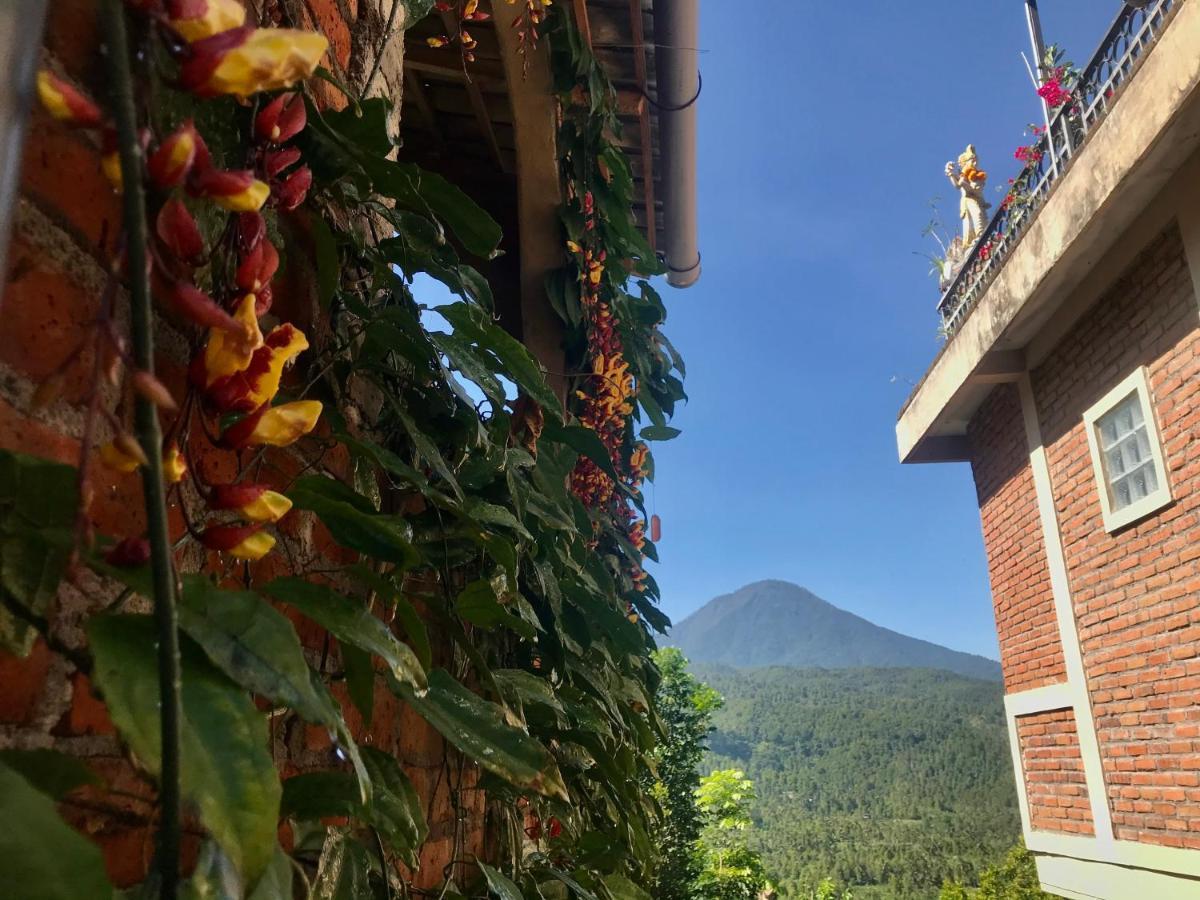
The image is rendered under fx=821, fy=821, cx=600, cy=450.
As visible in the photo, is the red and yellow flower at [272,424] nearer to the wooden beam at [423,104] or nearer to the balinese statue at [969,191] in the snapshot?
the wooden beam at [423,104]

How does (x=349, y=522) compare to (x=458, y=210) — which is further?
(x=458, y=210)

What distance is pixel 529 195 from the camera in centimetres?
218

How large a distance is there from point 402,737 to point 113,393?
0.60m

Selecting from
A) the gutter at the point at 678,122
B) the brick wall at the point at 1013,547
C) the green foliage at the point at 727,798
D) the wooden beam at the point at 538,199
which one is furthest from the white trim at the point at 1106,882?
the wooden beam at the point at 538,199

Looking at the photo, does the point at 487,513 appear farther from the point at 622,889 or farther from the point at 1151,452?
the point at 1151,452

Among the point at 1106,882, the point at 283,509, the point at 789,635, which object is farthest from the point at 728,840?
the point at 789,635

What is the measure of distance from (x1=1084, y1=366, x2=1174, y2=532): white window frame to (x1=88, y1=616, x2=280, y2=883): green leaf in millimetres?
4740

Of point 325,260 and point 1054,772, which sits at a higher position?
point 325,260

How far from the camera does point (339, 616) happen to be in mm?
413

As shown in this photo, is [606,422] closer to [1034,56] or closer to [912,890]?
[1034,56]

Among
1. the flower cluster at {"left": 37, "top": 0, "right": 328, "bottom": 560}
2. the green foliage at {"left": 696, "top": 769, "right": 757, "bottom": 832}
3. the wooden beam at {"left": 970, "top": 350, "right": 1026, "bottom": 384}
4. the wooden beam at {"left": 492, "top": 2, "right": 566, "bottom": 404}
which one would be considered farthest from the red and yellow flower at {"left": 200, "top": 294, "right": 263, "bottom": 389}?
the green foliage at {"left": 696, "top": 769, "right": 757, "bottom": 832}

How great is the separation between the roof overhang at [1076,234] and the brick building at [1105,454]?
0.04 feet


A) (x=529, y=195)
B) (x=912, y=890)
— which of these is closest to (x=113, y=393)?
(x=529, y=195)

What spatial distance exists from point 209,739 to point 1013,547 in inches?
262
